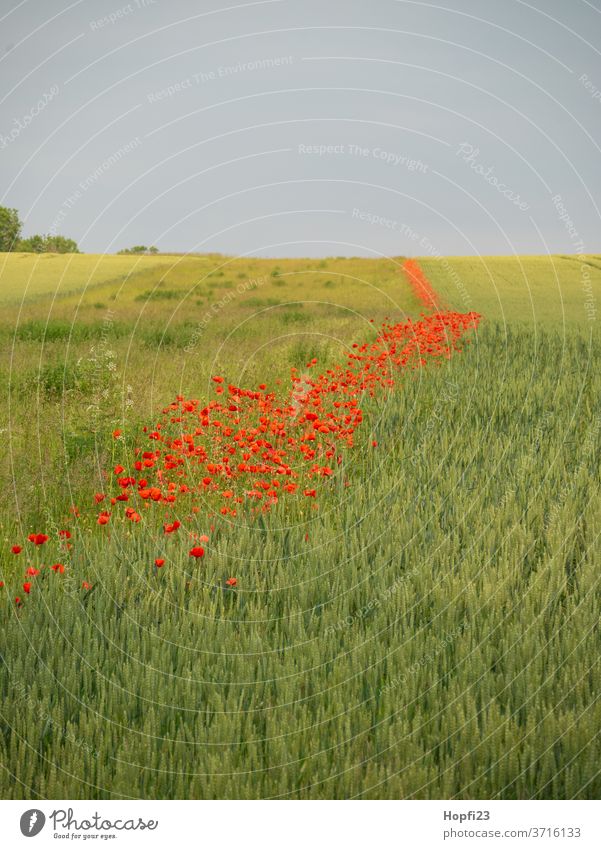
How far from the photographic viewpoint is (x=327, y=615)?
12.8 ft

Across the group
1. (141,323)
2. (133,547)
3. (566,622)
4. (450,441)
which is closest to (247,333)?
(141,323)

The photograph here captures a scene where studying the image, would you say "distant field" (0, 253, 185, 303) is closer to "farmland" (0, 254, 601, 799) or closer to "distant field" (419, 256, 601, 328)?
"distant field" (419, 256, 601, 328)

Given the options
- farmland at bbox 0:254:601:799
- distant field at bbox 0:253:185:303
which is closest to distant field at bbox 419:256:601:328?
farmland at bbox 0:254:601:799

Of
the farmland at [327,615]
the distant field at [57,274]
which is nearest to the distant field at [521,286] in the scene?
the farmland at [327,615]

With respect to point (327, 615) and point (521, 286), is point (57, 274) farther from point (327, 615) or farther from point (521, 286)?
point (327, 615)

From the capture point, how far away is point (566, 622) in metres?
3.96

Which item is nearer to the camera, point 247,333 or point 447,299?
point 247,333

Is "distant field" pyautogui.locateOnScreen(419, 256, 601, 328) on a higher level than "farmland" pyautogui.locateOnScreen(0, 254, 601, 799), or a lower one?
higher

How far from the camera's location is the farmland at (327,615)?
310 cm

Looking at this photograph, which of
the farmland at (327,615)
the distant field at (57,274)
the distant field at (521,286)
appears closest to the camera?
the farmland at (327,615)

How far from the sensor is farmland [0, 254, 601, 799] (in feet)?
10.2

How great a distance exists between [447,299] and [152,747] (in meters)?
17.6

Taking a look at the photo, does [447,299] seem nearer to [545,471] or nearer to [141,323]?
[141,323]

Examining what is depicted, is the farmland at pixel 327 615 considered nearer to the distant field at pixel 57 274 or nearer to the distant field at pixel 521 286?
the distant field at pixel 521 286
